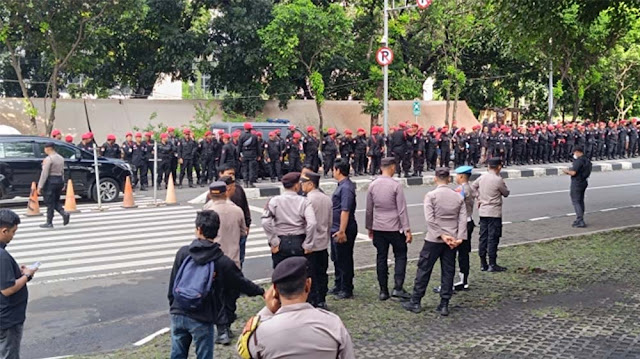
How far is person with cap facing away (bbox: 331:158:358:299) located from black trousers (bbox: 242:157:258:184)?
36.1ft

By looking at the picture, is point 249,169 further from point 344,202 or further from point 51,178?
point 344,202

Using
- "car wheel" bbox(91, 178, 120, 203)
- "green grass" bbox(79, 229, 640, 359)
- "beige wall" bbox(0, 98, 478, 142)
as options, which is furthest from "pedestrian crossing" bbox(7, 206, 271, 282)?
"beige wall" bbox(0, 98, 478, 142)

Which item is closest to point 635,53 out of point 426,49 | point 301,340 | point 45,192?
point 426,49

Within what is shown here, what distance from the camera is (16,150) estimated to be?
1561 centimetres

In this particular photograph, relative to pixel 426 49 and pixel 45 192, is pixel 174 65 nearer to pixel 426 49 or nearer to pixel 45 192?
pixel 426 49

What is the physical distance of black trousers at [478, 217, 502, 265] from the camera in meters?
9.09

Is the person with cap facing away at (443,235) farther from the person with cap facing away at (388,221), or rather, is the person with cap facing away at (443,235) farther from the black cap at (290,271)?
the black cap at (290,271)

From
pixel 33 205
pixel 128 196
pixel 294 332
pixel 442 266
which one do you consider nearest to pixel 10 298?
pixel 294 332

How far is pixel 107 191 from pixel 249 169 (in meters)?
4.08

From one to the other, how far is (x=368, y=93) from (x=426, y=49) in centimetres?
423

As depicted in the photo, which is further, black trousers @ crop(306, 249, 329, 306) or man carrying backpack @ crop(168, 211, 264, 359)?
black trousers @ crop(306, 249, 329, 306)

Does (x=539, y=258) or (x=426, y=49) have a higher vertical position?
(x=426, y=49)

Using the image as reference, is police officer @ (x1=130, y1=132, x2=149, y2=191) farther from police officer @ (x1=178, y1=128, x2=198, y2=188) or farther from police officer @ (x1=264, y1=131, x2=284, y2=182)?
police officer @ (x1=264, y1=131, x2=284, y2=182)

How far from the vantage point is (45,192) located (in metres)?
12.3
